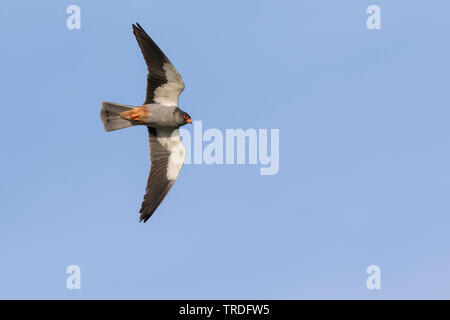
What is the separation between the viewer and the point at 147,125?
66.5ft

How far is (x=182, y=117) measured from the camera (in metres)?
20.0

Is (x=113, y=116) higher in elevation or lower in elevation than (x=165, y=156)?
higher

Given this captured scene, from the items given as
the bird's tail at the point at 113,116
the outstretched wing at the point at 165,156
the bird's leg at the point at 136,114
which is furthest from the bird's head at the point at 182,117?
the bird's tail at the point at 113,116

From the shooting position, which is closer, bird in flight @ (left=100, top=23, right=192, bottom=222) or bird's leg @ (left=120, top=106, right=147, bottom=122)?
bird in flight @ (left=100, top=23, right=192, bottom=222)

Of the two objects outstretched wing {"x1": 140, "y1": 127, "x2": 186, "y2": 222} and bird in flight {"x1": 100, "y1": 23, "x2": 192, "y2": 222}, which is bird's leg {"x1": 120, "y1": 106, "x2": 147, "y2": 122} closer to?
bird in flight {"x1": 100, "y1": 23, "x2": 192, "y2": 222}

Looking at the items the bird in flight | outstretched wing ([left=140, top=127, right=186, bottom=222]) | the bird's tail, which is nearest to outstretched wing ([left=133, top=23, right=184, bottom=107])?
the bird in flight

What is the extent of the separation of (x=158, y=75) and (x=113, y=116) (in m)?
1.57

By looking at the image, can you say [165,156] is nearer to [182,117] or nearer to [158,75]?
[182,117]

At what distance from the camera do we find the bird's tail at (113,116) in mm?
19922

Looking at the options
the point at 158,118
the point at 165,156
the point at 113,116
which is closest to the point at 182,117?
the point at 158,118

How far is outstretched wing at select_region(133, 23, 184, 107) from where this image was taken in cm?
1925

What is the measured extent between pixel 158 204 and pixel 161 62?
360cm
